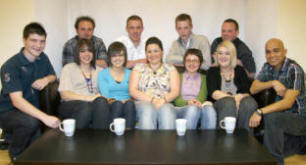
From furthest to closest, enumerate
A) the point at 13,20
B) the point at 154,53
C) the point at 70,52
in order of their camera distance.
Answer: the point at 70,52 < the point at 13,20 < the point at 154,53

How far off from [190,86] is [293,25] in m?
1.38

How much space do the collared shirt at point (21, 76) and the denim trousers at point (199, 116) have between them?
1452 millimetres

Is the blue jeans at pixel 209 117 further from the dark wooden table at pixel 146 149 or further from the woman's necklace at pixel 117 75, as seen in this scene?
the woman's necklace at pixel 117 75

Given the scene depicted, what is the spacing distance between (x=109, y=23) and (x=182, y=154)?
117 inches

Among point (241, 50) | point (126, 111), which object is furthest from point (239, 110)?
point (241, 50)

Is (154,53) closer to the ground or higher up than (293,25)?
closer to the ground

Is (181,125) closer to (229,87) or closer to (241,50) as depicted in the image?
(229,87)

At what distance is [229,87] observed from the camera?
9.19 ft

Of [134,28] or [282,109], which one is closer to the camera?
[282,109]

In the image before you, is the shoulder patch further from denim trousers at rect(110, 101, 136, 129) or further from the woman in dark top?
the woman in dark top

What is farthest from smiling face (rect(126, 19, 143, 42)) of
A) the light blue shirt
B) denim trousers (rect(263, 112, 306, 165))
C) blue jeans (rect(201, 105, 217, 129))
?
denim trousers (rect(263, 112, 306, 165))

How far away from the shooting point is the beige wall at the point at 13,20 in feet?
9.76

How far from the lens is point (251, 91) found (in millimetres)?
2730

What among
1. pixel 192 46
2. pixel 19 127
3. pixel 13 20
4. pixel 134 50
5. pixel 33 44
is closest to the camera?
pixel 19 127
